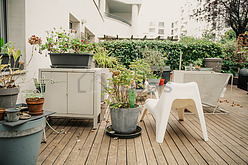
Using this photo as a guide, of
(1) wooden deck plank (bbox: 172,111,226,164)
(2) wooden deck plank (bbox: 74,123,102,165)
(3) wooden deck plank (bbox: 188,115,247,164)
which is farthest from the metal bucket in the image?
(3) wooden deck plank (bbox: 188,115,247,164)

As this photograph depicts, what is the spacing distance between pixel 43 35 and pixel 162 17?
72.0 m

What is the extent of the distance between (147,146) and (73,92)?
1.27 m

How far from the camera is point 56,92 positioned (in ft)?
9.55

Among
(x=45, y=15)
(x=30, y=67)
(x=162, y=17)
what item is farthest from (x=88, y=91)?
(x=162, y=17)

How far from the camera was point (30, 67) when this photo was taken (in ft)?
9.90

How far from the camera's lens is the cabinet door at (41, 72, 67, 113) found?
288cm

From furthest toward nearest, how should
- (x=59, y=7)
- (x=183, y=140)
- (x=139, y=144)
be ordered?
(x=59, y=7) < (x=183, y=140) < (x=139, y=144)

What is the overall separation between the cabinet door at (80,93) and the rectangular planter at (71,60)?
0.47 feet

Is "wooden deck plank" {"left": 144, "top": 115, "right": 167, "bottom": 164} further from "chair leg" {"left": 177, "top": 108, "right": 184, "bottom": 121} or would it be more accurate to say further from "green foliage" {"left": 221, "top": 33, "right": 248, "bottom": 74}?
"green foliage" {"left": 221, "top": 33, "right": 248, "bottom": 74}

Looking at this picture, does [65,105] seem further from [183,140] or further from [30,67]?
[183,140]

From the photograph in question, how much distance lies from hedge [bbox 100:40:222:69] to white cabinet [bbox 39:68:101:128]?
5.90 metres

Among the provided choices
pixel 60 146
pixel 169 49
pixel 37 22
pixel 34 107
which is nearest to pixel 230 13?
pixel 169 49

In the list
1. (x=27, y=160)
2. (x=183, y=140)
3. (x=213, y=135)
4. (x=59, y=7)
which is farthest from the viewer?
(x=59, y=7)

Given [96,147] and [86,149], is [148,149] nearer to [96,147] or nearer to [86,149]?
[96,147]
